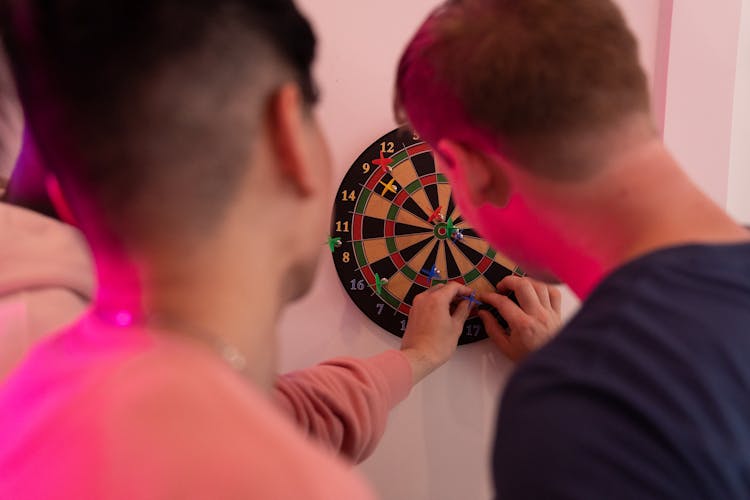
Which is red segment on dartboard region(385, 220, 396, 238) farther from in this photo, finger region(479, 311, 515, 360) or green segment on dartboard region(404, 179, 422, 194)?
finger region(479, 311, 515, 360)

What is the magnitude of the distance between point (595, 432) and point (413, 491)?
86 cm

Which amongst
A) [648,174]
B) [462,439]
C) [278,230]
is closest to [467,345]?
[462,439]

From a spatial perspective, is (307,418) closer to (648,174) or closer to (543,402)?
(543,402)

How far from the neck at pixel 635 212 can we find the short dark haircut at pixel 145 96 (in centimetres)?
43

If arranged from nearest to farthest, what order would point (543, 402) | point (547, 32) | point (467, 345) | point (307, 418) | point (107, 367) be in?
point (107, 367) → point (543, 402) → point (547, 32) → point (307, 418) → point (467, 345)

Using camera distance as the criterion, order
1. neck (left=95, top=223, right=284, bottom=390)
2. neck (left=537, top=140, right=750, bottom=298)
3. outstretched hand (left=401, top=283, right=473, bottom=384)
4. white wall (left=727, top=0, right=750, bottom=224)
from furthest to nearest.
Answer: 1. white wall (left=727, top=0, right=750, bottom=224)
2. outstretched hand (left=401, top=283, right=473, bottom=384)
3. neck (left=537, top=140, right=750, bottom=298)
4. neck (left=95, top=223, right=284, bottom=390)

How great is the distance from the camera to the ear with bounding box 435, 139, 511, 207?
834 millimetres

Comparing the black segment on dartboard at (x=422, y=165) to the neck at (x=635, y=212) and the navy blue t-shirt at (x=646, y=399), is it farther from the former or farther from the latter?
the navy blue t-shirt at (x=646, y=399)

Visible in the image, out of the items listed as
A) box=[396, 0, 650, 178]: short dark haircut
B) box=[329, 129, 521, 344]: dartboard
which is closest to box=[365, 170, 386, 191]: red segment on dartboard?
box=[329, 129, 521, 344]: dartboard

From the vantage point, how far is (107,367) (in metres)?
0.48

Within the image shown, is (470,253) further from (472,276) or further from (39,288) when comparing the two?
(39,288)

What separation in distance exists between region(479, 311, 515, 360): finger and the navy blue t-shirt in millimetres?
634

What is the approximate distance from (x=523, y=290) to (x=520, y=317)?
6 cm

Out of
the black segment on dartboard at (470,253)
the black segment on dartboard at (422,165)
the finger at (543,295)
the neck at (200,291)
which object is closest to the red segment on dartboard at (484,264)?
the black segment on dartboard at (470,253)
